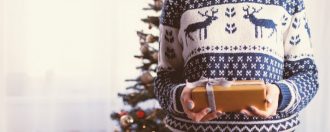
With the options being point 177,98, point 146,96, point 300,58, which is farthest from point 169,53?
point 146,96

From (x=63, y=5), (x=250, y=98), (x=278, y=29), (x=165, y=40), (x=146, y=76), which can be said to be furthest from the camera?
(x=63, y=5)

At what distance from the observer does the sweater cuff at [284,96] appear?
2.51ft

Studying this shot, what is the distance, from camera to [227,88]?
2.31ft

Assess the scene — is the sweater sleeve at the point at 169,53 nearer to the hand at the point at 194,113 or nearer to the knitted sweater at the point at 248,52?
the knitted sweater at the point at 248,52

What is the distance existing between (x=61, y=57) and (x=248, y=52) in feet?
6.08

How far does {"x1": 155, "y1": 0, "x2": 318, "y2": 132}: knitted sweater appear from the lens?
2.69ft

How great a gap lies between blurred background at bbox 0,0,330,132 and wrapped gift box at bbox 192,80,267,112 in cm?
181

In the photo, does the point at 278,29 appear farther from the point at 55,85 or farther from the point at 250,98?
the point at 55,85

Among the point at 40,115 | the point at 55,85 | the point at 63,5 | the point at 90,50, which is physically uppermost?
the point at 63,5

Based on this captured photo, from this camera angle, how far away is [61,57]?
2.52 metres

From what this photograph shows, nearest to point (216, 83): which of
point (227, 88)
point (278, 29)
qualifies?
point (227, 88)

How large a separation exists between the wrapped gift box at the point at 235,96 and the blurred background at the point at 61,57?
1814 millimetres

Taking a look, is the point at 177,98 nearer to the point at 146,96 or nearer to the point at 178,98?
the point at 178,98

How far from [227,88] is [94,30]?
1.89 m
